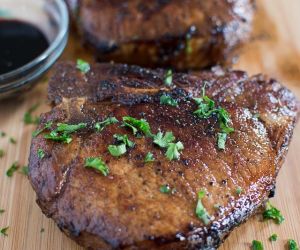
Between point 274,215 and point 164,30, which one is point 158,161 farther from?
point 164,30

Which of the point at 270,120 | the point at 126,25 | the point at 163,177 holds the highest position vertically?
the point at 126,25

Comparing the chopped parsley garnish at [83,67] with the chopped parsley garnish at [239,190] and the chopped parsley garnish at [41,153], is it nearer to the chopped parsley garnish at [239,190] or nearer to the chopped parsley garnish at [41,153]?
the chopped parsley garnish at [41,153]

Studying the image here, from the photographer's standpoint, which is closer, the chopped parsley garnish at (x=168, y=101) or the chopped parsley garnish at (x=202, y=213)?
the chopped parsley garnish at (x=202, y=213)

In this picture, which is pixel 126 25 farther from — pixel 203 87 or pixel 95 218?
pixel 95 218

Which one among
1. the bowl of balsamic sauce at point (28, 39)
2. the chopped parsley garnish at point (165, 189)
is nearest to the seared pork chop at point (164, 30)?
the bowl of balsamic sauce at point (28, 39)

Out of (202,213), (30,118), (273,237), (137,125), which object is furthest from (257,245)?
(30,118)

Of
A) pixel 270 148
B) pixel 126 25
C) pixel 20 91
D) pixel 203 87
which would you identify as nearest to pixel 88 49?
pixel 126 25

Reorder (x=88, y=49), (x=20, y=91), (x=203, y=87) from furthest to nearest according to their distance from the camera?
(x=88, y=49), (x=20, y=91), (x=203, y=87)
